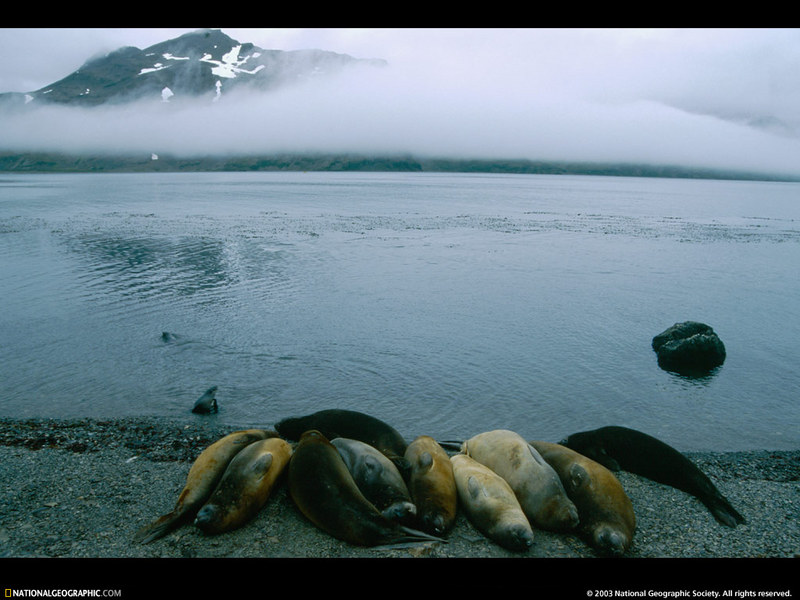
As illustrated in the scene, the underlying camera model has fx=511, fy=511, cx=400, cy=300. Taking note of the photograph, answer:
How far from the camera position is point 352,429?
1045 cm

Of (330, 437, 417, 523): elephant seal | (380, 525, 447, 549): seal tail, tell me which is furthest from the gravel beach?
(330, 437, 417, 523): elephant seal

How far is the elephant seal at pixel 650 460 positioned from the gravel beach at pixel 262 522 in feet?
0.75

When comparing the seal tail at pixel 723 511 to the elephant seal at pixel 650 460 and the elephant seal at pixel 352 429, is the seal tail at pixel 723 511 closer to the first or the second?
the elephant seal at pixel 650 460

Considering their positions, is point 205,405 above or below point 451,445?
below

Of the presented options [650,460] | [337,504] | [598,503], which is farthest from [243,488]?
[650,460]

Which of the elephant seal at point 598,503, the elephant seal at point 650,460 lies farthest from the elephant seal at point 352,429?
the elephant seal at point 650,460

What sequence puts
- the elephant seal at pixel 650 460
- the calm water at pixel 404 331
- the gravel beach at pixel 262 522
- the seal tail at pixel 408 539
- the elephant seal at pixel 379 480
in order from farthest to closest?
the calm water at pixel 404 331, the elephant seal at pixel 650 460, the elephant seal at pixel 379 480, the seal tail at pixel 408 539, the gravel beach at pixel 262 522

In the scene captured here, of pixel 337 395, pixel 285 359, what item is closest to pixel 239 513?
pixel 337 395

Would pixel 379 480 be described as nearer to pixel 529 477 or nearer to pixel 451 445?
pixel 529 477

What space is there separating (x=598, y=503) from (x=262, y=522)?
513 centimetres

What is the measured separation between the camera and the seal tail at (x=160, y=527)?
23.9 ft
